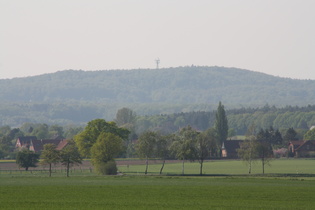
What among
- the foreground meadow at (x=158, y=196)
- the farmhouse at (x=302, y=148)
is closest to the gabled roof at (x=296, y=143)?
the farmhouse at (x=302, y=148)

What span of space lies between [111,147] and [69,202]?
179 feet

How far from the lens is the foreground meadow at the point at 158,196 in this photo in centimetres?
5352

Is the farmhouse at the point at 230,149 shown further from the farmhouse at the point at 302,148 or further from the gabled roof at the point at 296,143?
the gabled roof at the point at 296,143

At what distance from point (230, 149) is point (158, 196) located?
427 ft

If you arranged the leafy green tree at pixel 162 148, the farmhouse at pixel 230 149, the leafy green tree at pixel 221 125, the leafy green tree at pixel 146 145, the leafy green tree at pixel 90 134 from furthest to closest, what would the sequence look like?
the leafy green tree at pixel 221 125 < the farmhouse at pixel 230 149 < the leafy green tree at pixel 90 134 < the leafy green tree at pixel 162 148 < the leafy green tree at pixel 146 145

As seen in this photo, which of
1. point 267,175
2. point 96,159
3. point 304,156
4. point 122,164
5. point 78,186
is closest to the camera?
point 78,186

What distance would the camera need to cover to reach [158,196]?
200ft

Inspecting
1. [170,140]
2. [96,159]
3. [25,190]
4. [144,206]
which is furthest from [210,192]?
[170,140]

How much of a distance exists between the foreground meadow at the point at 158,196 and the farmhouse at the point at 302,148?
358 feet

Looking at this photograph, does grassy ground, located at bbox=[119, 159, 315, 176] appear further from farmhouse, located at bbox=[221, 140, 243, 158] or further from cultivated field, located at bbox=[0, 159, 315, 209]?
farmhouse, located at bbox=[221, 140, 243, 158]

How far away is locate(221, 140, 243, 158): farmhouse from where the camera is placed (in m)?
188

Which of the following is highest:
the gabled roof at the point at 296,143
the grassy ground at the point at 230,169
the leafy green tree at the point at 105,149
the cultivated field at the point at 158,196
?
the gabled roof at the point at 296,143

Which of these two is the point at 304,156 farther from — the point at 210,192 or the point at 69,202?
the point at 69,202

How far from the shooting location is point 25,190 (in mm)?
66750
